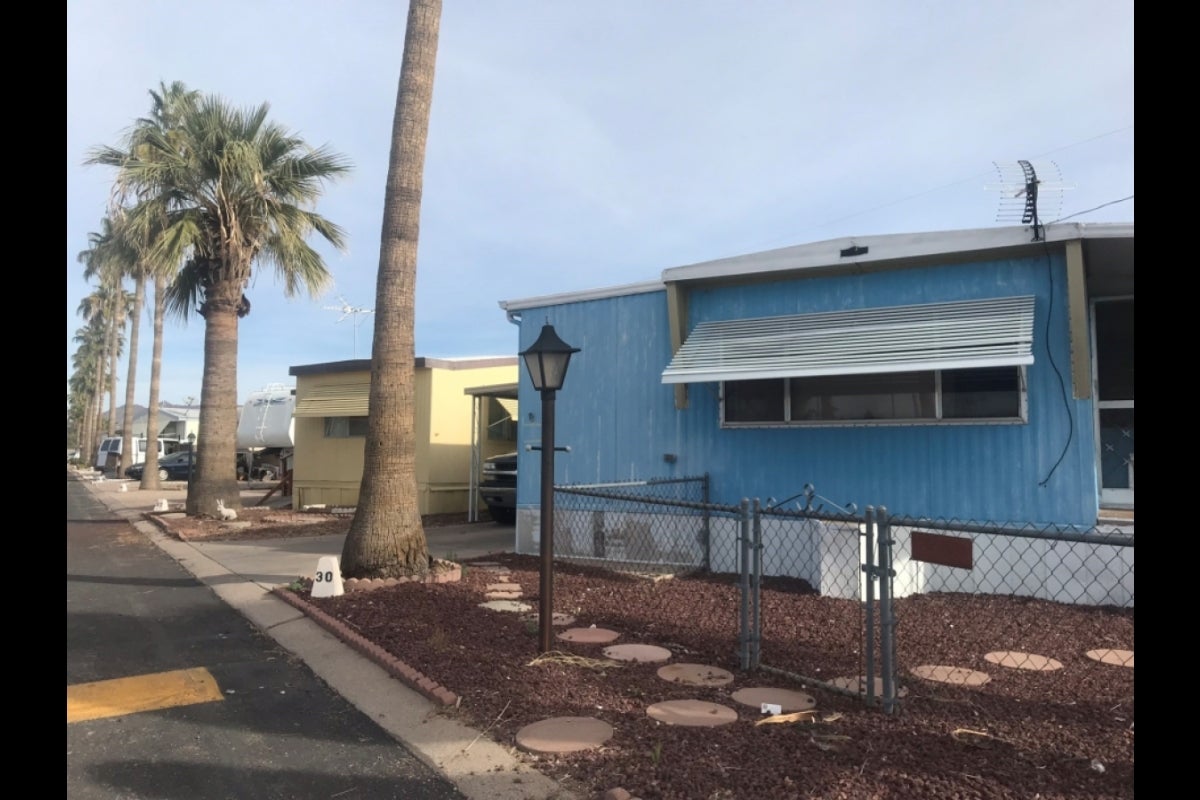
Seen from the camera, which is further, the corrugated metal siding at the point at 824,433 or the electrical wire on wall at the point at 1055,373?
the corrugated metal siding at the point at 824,433

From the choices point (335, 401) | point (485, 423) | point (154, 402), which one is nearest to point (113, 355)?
point (154, 402)

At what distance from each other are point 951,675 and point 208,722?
14.5 ft

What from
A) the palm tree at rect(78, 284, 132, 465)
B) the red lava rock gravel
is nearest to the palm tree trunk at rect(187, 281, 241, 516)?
the red lava rock gravel

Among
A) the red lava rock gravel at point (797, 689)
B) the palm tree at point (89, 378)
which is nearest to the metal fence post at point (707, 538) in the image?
the red lava rock gravel at point (797, 689)

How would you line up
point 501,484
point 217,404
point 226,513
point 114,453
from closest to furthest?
point 501,484 → point 226,513 → point 217,404 → point 114,453

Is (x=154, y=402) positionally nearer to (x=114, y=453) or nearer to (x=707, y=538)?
(x=114, y=453)

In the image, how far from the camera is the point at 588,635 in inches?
237

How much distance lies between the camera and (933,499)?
7.55 m

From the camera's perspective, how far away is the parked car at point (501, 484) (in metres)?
13.6

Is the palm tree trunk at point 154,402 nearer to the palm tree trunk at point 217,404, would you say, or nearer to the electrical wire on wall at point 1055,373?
the palm tree trunk at point 217,404

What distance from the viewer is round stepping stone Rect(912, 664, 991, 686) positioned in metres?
4.68

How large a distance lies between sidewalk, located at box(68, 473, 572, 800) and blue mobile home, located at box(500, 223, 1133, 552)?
3.57 metres

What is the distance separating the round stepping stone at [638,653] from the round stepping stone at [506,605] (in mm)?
1465

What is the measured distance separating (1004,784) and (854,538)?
3.68 m
